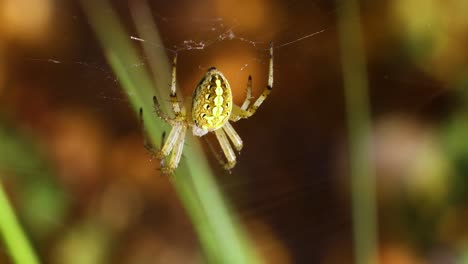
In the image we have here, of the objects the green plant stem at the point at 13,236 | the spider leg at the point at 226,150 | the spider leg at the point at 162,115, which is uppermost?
the spider leg at the point at 162,115

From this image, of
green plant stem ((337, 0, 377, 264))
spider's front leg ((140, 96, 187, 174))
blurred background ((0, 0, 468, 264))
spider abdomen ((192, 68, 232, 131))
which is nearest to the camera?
→ spider abdomen ((192, 68, 232, 131))

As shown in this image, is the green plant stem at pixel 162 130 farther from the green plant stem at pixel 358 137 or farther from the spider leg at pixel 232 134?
the green plant stem at pixel 358 137

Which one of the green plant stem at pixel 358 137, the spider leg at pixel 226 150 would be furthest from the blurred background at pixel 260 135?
the spider leg at pixel 226 150

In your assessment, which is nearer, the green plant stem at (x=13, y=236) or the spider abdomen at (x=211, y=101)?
the spider abdomen at (x=211, y=101)

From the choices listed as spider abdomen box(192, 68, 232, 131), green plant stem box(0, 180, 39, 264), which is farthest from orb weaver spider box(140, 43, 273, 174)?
green plant stem box(0, 180, 39, 264)

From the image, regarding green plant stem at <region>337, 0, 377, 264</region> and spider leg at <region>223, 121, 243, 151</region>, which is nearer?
spider leg at <region>223, 121, 243, 151</region>

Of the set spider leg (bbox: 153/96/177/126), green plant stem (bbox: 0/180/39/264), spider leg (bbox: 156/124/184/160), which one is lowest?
green plant stem (bbox: 0/180/39/264)

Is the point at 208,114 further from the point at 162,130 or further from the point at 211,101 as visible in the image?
the point at 162,130

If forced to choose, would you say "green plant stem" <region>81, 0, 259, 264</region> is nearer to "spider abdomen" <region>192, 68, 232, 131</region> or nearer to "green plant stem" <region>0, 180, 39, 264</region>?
"spider abdomen" <region>192, 68, 232, 131</region>
